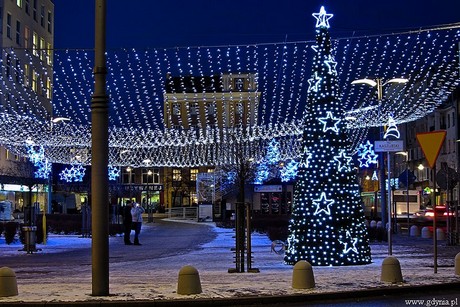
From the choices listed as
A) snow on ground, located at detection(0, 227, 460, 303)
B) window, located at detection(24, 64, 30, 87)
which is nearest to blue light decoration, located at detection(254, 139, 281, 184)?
window, located at detection(24, 64, 30, 87)

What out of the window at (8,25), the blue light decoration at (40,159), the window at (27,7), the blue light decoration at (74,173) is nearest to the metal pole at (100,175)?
the blue light decoration at (40,159)

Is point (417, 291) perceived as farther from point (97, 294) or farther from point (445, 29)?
point (445, 29)

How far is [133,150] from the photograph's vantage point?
232ft

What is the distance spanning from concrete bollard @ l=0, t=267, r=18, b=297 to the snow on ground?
0.71 feet

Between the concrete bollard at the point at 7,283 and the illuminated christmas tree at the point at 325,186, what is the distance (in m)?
8.31

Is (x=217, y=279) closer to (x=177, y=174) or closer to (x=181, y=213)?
(x=181, y=213)

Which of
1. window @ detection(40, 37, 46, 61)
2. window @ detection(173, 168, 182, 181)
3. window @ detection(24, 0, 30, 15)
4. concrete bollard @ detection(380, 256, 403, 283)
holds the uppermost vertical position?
window @ detection(24, 0, 30, 15)

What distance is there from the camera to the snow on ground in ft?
43.8

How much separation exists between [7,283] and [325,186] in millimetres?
8983

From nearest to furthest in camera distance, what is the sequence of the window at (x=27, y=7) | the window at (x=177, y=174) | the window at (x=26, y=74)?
the window at (x=26, y=74) < the window at (x=27, y=7) < the window at (x=177, y=174)

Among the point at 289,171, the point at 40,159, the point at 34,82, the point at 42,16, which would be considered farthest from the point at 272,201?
the point at 42,16

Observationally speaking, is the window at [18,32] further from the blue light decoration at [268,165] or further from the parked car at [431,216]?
the parked car at [431,216]

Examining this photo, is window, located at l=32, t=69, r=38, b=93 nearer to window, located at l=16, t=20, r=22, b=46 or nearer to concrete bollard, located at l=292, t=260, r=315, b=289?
window, located at l=16, t=20, r=22, b=46

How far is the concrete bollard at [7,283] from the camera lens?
13266mm
